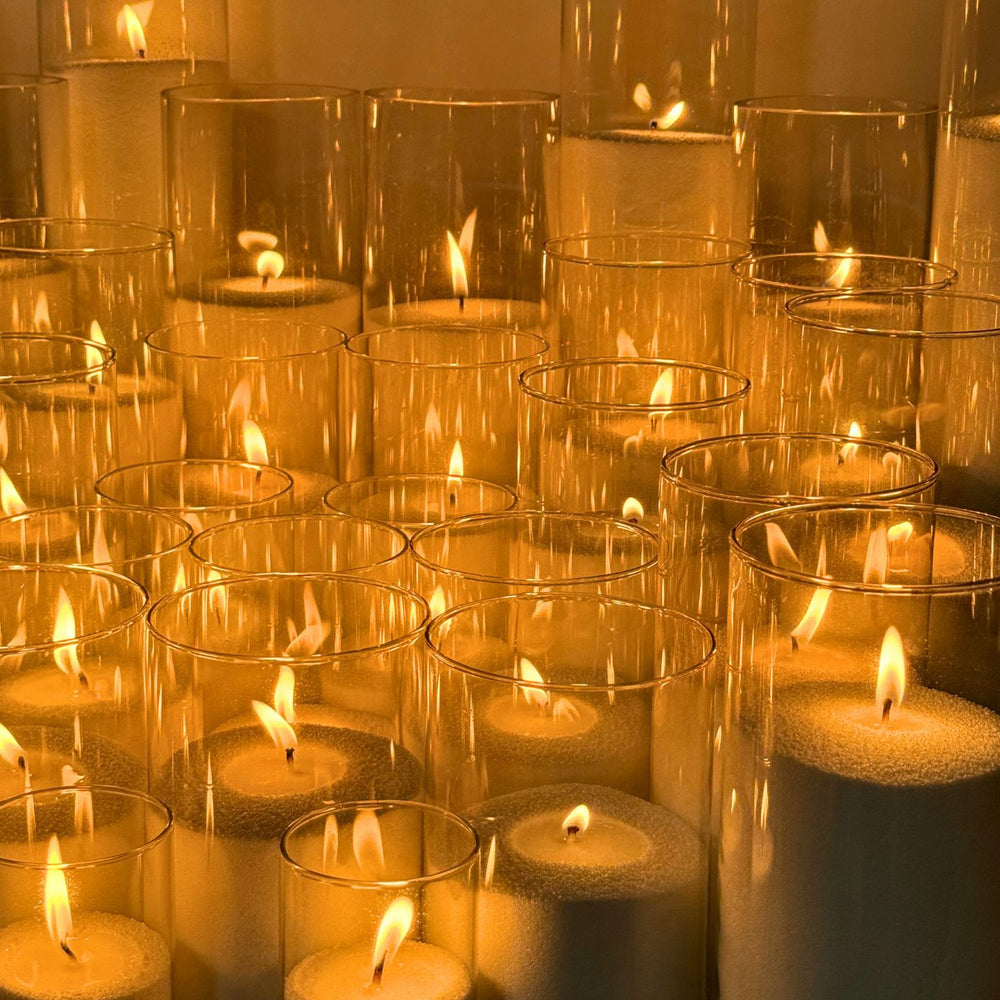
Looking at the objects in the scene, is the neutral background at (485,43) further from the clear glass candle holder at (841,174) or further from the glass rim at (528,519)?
the glass rim at (528,519)

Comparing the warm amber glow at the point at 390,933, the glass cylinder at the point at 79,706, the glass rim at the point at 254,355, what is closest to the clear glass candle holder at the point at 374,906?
the warm amber glow at the point at 390,933

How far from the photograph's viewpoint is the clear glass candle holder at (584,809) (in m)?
0.58

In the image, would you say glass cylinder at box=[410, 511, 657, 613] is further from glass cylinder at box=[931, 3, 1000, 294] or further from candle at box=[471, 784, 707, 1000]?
glass cylinder at box=[931, 3, 1000, 294]

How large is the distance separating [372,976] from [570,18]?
585 millimetres

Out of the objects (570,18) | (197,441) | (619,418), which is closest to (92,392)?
(197,441)

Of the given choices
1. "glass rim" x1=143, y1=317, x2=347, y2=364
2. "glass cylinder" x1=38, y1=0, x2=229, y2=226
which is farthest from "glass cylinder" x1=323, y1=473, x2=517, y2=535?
"glass cylinder" x1=38, y1=0, x2=229, y2=226

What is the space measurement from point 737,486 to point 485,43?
57 cm

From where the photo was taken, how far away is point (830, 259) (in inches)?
34.0

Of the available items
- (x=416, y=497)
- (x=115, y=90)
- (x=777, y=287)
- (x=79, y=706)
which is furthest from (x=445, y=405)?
(x=115, y=90)

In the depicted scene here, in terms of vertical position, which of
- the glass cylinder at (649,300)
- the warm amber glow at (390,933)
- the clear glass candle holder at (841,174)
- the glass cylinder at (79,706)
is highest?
the clear glass candle holder at (841,174)

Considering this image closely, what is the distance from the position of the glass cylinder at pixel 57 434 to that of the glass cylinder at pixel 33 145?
30cm

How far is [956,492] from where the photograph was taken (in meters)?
0.79

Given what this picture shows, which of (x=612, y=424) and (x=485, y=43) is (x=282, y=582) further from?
(x=485, y=43)

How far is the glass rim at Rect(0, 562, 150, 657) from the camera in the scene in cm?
62
